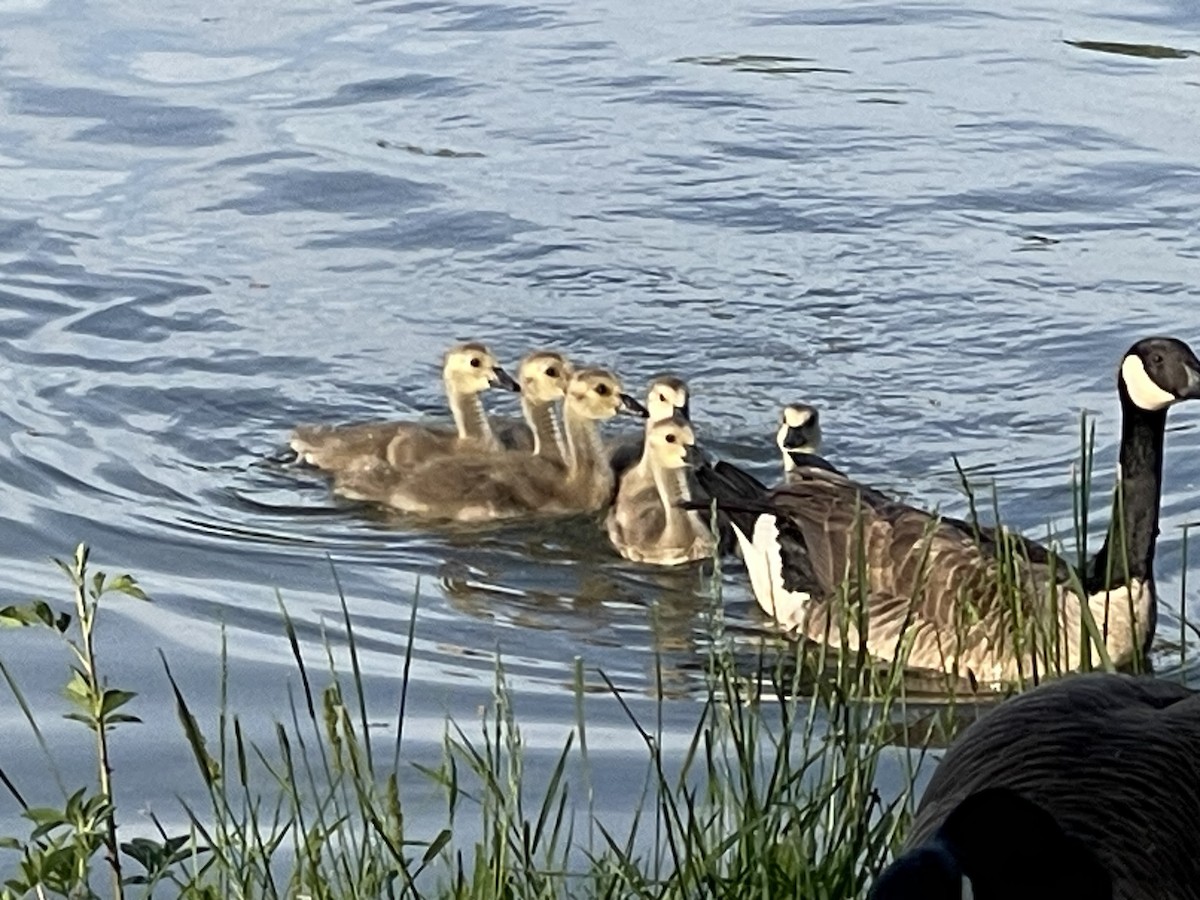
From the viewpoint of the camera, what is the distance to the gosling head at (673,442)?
7914 millimetres

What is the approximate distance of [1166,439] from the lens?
8.48 meters

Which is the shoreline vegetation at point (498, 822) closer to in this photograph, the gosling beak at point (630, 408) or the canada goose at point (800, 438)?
the canada goose at point (800, 438)

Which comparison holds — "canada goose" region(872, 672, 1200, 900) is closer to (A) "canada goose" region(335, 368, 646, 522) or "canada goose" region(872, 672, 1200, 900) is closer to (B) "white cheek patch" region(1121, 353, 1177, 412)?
(B) "white cheek patch" region(1121, 353, 1177, 412)

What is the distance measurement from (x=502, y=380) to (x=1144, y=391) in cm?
234

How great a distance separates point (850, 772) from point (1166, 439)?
5087 mm

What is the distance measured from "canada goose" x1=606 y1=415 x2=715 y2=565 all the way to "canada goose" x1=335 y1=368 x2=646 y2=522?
25 centimetres

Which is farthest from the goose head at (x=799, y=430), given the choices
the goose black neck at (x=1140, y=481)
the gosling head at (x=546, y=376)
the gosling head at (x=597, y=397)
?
the goose black neck at (x=1140, y=481)

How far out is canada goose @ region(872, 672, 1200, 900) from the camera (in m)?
3.14

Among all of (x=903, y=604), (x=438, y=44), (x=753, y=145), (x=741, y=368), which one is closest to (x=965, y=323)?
(x=741, y=368)

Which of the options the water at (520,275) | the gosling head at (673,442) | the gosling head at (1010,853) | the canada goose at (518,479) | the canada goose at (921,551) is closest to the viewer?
the gosling head at (1010,853)

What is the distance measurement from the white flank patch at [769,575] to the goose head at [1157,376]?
1102 millimetres

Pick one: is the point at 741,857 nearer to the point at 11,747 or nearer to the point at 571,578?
the point at 11,747

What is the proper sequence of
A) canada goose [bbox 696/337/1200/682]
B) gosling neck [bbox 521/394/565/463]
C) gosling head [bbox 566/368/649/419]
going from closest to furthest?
canada goose [bbox 696/337/1200/682]
gosling head [bbox 566/368/649/419]
gosling neck [bbox 521/394/565/463]

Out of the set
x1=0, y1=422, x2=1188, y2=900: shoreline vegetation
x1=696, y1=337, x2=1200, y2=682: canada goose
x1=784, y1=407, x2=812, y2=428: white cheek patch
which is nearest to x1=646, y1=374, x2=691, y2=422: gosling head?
x1=696, y1=337, x2=1200, y2=682: canada goose
